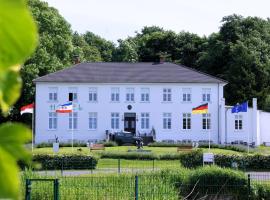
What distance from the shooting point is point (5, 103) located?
1.91 ft

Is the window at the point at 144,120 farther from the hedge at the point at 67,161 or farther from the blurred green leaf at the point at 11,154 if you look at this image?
the blurred green leaf at the point at 11,154

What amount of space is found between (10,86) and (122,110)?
51274mm

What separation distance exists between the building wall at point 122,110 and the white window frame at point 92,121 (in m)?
0.27

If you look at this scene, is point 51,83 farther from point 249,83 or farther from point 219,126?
point 249,83

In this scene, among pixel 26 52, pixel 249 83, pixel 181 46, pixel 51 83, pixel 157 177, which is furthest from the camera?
pixel 181 46

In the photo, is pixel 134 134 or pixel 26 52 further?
pixel 134 134

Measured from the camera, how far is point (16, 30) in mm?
516

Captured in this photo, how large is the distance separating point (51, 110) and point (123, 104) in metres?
6.21

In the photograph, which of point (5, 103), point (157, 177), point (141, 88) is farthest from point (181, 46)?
point (5, 103)

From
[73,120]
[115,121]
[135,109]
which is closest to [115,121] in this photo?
[115,121]

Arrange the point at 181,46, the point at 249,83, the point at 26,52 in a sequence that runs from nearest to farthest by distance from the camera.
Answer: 1. the point at 26,52
2. the point at 249,83
3. the point at 181,46

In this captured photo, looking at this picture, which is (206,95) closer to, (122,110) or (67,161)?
(122,110)

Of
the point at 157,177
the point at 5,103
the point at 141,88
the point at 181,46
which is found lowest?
the point at 157,177

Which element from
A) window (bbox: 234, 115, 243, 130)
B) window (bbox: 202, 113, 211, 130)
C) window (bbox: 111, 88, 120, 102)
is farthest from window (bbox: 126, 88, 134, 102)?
window (bbox: 234, 115, 243, 130)
